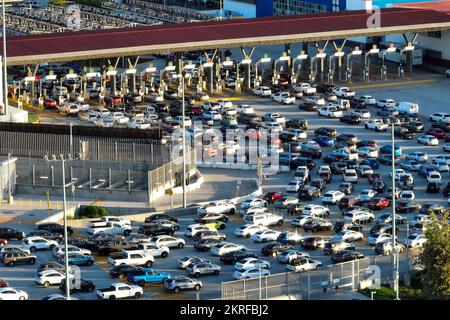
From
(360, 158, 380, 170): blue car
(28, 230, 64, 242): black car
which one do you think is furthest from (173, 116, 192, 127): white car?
(28, 230, 64, 242): black car

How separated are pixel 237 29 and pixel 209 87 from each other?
12.4ft

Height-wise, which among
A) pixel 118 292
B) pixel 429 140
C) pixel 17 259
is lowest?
pixel 118 292

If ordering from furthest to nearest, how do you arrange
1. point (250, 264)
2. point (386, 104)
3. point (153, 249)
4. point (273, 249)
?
point (386, 104) → point (273, 249) → point (153, 249) → point (250, 264)

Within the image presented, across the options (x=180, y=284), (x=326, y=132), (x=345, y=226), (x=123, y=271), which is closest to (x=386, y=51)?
(x=326, y=132)

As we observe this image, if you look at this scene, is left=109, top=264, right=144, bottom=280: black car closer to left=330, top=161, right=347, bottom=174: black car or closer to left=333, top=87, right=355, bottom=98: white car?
left=330, top=161, right=347, bottom=174: black car

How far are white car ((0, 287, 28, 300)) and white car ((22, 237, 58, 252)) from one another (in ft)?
20.1

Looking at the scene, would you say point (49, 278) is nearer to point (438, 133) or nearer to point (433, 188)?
point (433, 188)

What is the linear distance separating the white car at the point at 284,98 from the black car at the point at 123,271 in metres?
30.7

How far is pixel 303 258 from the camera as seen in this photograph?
132ft

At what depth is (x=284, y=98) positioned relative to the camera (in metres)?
68.4

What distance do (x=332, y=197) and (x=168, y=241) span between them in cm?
924

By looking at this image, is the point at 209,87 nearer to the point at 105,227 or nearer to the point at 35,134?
the point at 35,134

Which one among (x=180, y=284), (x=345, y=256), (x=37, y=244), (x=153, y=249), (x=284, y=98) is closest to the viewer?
(x=180, y=284)

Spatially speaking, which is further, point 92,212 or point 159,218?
point 92,212
